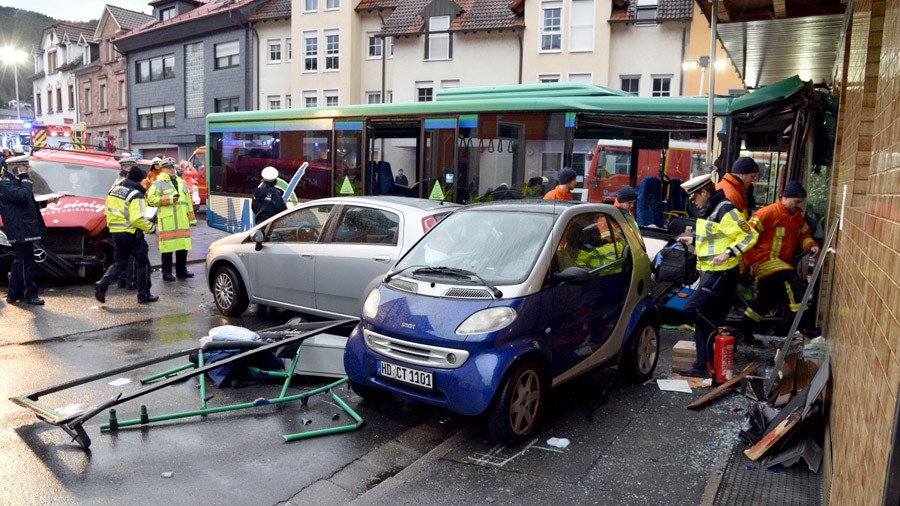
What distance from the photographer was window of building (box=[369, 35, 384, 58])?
32.5 metres

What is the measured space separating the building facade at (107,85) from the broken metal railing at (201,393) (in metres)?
41.4

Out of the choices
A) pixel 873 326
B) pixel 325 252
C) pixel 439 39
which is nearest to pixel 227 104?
pixel 439 39

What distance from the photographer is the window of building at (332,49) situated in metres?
32.7

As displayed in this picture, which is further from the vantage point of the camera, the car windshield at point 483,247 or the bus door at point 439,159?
the bus door at point 439,159

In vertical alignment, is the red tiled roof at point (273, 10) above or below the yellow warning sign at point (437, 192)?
above

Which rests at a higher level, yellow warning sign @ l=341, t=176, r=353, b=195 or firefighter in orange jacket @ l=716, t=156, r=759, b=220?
firefighter in orange jacket @ l=716, t=156, r=759, b=220

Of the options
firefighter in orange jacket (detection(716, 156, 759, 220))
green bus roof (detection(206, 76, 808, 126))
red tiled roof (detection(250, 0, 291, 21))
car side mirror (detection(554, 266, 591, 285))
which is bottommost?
car side mirror (detection(554, 266, 591, 285))

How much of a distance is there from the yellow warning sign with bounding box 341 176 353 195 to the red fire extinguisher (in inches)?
318

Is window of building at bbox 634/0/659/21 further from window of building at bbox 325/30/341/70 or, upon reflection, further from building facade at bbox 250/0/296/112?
building facade at bbox 250/0/296/112

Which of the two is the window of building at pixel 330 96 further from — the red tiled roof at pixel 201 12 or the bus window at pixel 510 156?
the bus window at pixel 510 156

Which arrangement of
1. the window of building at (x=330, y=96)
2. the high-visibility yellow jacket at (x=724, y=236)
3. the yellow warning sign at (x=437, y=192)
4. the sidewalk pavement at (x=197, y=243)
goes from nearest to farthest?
the high-visibility yellow jacket at (x=724, y=236), the yellow warning sign at (x=437, y=192), the sidewalk pavement at (x=197, y=243), the window of building at (x=330, y=96)

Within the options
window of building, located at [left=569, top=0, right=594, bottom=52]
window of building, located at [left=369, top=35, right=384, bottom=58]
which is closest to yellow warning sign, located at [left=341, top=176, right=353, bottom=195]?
window of building, located at [left=569, top=0, right=594, bottom=52]

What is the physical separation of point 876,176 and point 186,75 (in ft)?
133

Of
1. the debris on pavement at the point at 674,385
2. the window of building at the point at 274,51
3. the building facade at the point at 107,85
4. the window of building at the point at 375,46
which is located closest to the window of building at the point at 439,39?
the window of building at the point at 375,46
